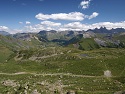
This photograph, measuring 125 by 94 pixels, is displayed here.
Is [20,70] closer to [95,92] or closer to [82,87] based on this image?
[82,87]

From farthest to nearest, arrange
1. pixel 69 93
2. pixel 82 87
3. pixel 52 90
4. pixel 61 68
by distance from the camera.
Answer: pixel 61 68 → pixel 82 87 → pixel 52 90 → pixel 69 93

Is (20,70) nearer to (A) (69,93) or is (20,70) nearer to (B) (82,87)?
(B) (82,87)

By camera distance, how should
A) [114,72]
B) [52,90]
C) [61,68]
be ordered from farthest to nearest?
[61,68], [114,72], [52,90]

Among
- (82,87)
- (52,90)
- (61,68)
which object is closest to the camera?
(52,90)

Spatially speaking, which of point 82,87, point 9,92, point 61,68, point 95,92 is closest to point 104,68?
point 61,68

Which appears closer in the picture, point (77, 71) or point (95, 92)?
point (95, 92)

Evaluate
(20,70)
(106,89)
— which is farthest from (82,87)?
(20,70)

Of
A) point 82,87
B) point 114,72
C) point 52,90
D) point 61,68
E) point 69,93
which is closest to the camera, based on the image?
point 69,93

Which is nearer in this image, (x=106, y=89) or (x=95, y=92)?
Result: (x=95, y=92)

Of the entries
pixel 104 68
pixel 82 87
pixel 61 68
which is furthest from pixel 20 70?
pixel 82 87
